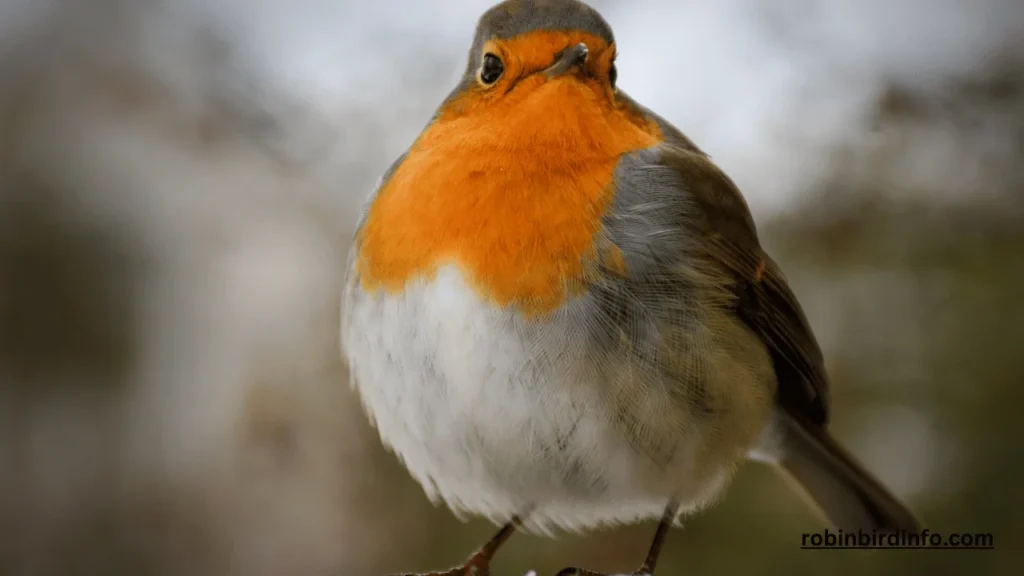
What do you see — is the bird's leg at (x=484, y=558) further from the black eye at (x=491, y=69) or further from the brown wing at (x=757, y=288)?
the black eye at (x=491, y=69)

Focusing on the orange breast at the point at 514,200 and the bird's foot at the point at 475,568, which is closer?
the orange breast at the point at 514,200

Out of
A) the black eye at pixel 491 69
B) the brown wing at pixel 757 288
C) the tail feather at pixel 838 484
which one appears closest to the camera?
the black eye at pixel 491 69

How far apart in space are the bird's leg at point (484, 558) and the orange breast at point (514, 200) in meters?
0.75

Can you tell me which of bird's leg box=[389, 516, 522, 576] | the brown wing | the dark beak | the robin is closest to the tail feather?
the brown wing

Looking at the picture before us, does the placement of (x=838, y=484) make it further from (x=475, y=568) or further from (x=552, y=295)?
(x=552, y=295)

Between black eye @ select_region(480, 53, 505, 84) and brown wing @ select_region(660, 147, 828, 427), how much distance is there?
408mm

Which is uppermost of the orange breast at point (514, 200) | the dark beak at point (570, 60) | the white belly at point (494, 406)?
the dark beak at point (570, 60)

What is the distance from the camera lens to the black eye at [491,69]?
1.92 metres

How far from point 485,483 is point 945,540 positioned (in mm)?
1328

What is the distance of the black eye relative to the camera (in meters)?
1.92

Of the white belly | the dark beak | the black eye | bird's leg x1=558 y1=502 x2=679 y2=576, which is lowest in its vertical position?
bird's leg x1=558 y1=502 x2=679 y2=576

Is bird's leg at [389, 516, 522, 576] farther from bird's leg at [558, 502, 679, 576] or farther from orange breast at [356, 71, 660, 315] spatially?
orange breast at [356, 71, 660, 315]

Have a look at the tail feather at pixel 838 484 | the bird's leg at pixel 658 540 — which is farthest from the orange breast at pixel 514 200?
the tail feather at pixel 838 484

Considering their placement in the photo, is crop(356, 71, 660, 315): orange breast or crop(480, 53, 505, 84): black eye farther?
→ crop(480, 53, 505, 84): black eye
